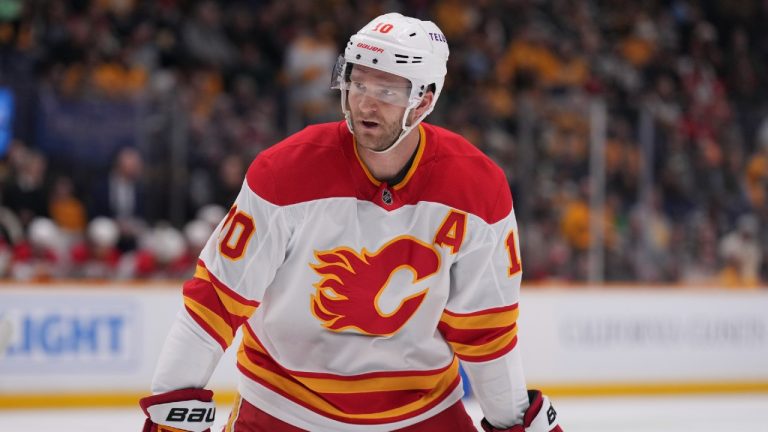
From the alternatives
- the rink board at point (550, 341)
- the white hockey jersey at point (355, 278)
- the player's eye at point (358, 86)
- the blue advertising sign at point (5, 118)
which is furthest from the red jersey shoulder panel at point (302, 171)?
the blue advertising sign at point (5, 118)

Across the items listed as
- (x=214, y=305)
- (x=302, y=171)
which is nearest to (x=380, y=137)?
(x=302, y=171)

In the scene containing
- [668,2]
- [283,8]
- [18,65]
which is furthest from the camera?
[668,2]

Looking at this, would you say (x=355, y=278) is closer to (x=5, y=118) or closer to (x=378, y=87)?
(x=378, y=87)

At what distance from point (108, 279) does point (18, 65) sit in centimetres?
164

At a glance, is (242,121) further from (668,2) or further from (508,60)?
(668,2)

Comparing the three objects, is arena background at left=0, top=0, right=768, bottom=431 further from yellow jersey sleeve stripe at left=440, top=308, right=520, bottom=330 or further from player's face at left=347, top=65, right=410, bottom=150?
player's face at left=347, top=65, right=410, bottom=150

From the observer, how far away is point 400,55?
2.48 meters

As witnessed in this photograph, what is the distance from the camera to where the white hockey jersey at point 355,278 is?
8.02 feet

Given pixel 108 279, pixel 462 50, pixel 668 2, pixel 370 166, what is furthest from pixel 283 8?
pixel 370 166

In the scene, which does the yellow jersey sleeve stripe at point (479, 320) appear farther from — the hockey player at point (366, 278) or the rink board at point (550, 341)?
the rink board at point (550, 341)

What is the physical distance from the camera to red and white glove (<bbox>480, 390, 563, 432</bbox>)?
2.71 meters

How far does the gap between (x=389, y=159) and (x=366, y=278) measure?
28 centimetres

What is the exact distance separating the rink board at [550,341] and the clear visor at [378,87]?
4.10 meters

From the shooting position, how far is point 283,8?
929cm
